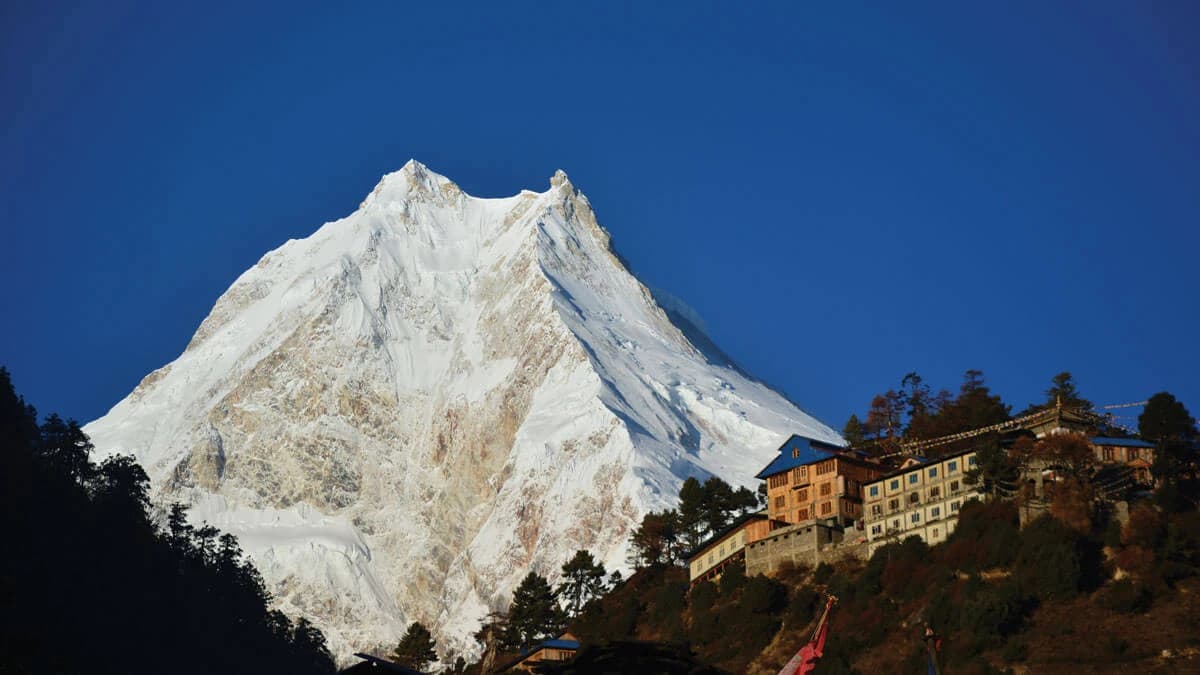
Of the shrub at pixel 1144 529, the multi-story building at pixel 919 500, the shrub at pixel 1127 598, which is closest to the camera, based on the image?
the shrub at pixel 1127 598

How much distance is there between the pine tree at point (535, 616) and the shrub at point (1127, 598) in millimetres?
37554

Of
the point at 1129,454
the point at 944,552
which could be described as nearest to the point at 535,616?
the point at 944,552

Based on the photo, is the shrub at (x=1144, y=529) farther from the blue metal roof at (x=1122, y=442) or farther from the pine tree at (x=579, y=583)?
Result: the pine tree at (x=579, y=583)

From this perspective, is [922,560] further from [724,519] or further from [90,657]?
[90,657]

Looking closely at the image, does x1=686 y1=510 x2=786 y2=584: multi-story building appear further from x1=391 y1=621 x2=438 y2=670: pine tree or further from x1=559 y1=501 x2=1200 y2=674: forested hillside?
x1=391 y1=621 x2=438 y2=670: pine tree

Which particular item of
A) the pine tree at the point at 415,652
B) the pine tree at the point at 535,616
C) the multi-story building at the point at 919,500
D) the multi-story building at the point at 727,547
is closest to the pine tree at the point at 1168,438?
the multi-story building at the point at 919,500

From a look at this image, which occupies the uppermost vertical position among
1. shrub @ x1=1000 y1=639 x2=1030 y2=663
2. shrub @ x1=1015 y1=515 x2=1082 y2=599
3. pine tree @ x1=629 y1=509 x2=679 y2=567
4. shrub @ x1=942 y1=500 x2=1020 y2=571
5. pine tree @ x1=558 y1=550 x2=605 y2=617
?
pine tree @ x1=629 y1=509 x2=679 y2=567

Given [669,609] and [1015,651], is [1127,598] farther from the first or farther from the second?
[669,609]

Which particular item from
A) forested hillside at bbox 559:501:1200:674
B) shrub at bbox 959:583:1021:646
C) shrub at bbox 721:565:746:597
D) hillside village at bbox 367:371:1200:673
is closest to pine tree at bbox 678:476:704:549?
hillside village at bbox 367:371:1200:673

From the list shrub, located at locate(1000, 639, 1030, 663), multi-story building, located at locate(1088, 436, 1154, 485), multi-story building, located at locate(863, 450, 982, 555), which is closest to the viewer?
shrub, located at locate(1000, 639, 1030, 663)

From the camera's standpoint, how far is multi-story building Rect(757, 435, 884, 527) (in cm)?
10944

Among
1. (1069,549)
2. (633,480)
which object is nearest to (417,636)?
(1069,549)

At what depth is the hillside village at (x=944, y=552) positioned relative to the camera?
90.1 meters

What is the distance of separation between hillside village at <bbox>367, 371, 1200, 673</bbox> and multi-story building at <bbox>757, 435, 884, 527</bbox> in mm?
102
